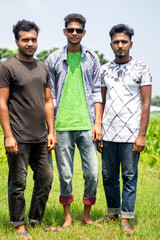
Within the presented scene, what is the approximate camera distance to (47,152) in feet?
Answer: 13.0

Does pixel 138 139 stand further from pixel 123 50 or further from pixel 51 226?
pixel 51 226

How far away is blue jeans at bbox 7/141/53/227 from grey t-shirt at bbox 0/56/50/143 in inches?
6.0

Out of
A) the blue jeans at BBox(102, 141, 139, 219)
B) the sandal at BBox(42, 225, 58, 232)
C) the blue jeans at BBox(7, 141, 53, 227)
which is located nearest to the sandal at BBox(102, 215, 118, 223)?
the blue jeans at BBox(102, 141, 139, 219)

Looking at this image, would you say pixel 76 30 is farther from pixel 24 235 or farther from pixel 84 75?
pixel 24 235

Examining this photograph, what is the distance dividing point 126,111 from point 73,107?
26.0 inches

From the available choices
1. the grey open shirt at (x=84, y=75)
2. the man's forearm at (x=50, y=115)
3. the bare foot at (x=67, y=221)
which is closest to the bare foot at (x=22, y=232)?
the bare foot at (x=67, y=221)

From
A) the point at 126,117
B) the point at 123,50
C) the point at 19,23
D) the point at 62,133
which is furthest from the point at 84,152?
the point at 19,23

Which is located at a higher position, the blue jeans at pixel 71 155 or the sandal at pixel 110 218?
the blue jeans at pixel 71 155

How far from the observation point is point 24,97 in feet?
12.1

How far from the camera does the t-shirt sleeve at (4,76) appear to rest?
3.56 meters

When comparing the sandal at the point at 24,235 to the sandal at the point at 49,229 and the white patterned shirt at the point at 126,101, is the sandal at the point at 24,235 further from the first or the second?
the white patterned shirt at the point at 126,101

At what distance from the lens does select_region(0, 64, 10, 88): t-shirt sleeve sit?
3564 millimetres

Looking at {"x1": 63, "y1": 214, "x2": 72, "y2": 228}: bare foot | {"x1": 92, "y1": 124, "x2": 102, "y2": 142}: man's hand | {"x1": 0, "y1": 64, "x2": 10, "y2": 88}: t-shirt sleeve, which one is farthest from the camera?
{"x1": 63, "y1": 214, "x2": 72, "y2": 228}: bare foot

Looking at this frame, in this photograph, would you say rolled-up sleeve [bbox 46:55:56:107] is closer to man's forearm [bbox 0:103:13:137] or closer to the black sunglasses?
the black sunglasses
